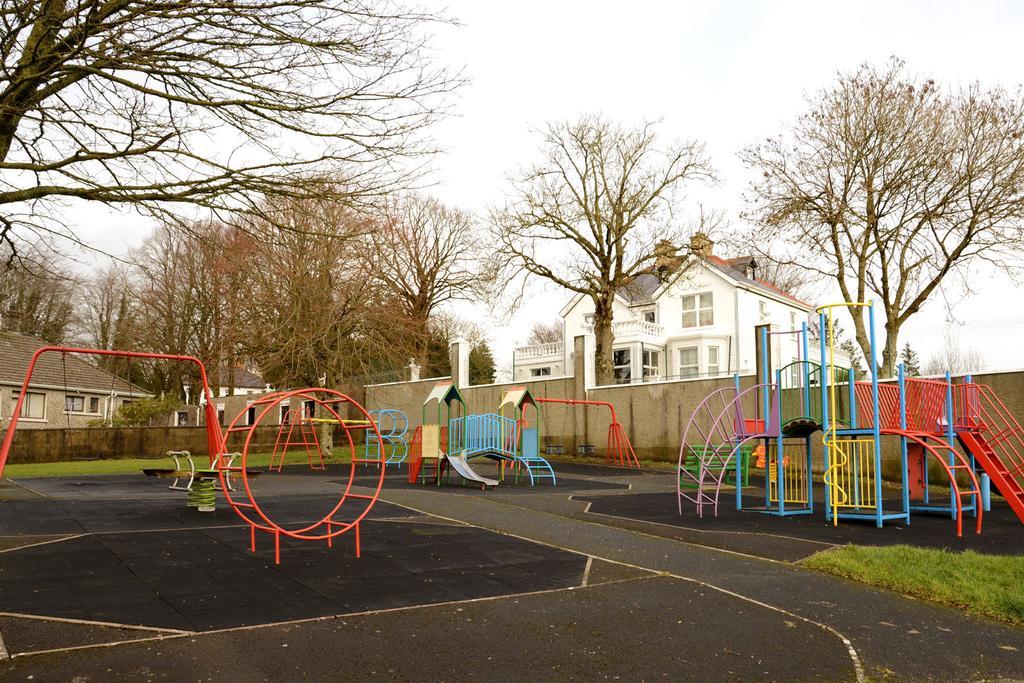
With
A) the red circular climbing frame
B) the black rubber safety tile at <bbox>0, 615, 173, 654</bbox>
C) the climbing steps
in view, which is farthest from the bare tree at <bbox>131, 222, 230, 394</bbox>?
the black rubber safety tile at <bbox>0, 615, 173, 654</bbox>

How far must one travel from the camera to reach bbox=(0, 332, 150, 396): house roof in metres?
41.3

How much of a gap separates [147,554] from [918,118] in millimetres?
22883

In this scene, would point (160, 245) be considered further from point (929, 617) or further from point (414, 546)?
point (929, 617)

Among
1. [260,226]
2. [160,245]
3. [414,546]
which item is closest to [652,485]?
[414,546]

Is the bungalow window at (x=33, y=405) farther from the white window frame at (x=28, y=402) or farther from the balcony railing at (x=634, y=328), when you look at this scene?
the balcony railing at (x=634, y=328)

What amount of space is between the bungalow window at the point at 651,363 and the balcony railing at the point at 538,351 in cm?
551

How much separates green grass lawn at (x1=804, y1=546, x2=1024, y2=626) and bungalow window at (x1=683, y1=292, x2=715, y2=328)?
33606 millimetres

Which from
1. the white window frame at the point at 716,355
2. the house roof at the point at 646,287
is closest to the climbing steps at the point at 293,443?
the house roof at the point at 646,287

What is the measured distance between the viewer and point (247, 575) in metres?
7.14

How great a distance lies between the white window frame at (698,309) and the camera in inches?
1642

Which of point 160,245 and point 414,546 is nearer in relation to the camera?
point 414,546

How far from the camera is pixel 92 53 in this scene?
8000mm

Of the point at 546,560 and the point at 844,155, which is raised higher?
the point at 844,155

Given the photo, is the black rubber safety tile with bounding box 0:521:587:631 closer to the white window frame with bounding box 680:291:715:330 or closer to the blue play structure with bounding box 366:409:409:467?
the blue play structure with bounding box 366:409:409:467
